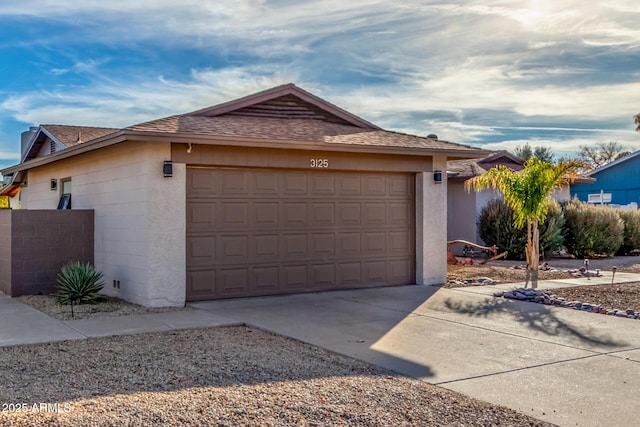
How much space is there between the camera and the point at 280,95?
14156 mm

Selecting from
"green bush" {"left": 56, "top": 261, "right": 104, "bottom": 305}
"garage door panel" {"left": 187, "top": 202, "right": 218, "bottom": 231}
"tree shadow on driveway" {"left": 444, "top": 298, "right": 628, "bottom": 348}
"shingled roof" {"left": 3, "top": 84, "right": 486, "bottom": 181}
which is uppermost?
"shingled roof" {"left": 3, "top": 84, "right": 486, "bottom": 181}

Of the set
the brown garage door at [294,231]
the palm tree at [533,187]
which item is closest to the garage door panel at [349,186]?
the brown garage door at [294,231]

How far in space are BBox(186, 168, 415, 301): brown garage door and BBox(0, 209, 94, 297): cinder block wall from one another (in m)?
3.01

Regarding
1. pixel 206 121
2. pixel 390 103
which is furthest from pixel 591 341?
pixel 390 103

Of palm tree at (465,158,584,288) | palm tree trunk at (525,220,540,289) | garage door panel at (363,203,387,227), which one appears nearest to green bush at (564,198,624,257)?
palm tree at (465,158,584,288)

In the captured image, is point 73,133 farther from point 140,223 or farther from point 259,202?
point 259,202

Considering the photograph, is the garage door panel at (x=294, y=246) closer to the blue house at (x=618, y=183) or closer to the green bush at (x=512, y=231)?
the green bush at (x=512, y=231)

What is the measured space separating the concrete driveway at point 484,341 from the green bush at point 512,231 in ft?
23.7

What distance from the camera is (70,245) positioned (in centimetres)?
1247

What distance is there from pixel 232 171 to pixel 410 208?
12.7 ft

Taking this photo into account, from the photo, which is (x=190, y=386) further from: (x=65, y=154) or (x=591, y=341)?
(x=65, y=154)

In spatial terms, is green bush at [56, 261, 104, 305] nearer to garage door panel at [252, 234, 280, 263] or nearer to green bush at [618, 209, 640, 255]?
garage door panel at [252, 234, 280, 263]

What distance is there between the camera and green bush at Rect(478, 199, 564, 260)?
18953 millimetres

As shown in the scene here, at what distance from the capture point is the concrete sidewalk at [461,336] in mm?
5832
